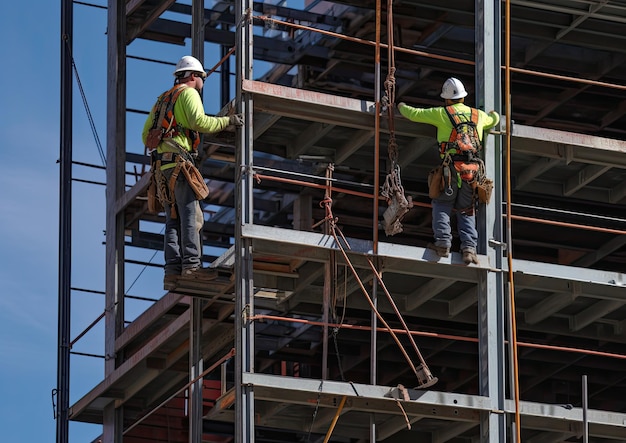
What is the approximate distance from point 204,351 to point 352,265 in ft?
13.2

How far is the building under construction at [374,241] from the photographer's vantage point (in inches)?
927

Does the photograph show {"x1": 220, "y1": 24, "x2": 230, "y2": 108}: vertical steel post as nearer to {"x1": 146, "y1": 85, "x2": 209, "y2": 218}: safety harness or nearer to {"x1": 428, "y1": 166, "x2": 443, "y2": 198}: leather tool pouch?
{"x1": 146, "y1": 85, "x2": 209, "y2": 218}: safety harness

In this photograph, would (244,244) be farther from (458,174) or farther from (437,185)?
(458,174)

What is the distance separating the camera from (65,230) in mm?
31578

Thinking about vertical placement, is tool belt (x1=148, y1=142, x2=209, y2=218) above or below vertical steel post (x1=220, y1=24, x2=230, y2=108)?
below

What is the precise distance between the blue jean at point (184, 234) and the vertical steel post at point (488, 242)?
371cm

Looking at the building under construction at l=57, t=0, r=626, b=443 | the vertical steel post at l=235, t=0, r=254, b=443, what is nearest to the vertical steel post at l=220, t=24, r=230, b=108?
the building under construction at l=57, t=0, r=626, b=443

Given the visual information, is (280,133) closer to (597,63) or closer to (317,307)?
(317,307)

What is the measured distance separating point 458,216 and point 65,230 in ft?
32.2

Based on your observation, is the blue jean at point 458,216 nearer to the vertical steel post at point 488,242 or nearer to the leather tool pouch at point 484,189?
the leather tool pouch at point 484,189

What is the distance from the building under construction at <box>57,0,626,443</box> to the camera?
23.5 metres

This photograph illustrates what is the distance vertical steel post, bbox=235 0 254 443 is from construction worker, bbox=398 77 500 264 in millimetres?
2002

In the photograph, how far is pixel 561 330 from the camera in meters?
27.6

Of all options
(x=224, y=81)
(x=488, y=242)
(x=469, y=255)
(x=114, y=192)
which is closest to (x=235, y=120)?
(x=469, y=255)
